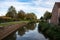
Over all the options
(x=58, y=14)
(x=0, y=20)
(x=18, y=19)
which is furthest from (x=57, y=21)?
(x=18, y=19)

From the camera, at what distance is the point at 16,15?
157ft

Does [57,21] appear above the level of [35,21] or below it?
above

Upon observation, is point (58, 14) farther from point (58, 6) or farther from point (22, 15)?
point (22, 15)

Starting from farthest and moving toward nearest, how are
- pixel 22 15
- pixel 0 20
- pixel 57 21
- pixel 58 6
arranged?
pixel 22 15
pixel 0 20
pixel 58 6
pixel 57 21

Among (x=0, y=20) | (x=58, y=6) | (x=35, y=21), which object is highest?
(x=58, y=6)

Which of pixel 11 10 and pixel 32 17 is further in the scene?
pixel 32 17

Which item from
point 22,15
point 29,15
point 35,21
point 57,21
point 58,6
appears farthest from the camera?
point 35,21

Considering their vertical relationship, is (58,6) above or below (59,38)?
above

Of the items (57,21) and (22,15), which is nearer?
(57,21)

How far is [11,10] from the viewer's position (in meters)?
53.5

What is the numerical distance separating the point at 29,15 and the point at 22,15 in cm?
470

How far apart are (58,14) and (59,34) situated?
11.6 m

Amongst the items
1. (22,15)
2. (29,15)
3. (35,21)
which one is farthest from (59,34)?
(35,21)

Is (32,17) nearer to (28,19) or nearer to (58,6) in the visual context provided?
(28,19)
